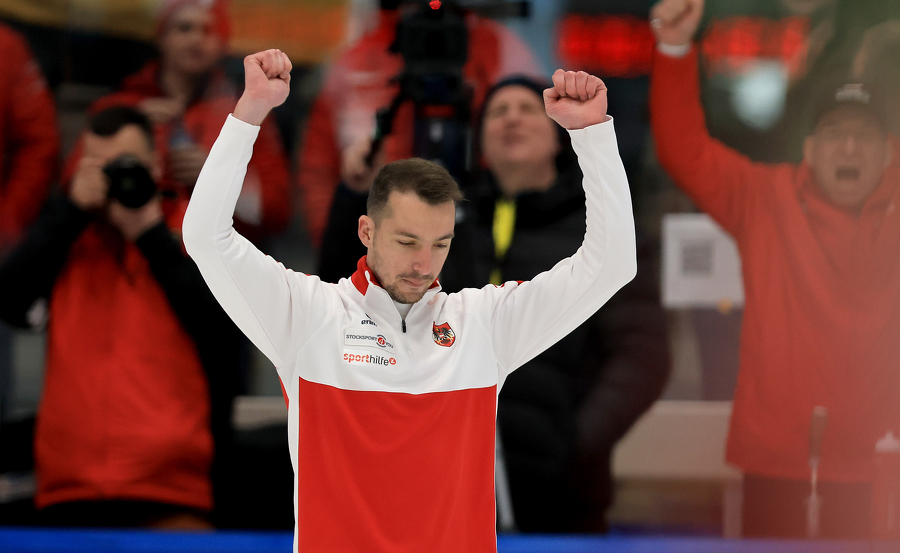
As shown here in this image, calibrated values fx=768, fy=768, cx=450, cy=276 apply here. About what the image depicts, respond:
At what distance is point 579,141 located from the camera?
1.18 metres

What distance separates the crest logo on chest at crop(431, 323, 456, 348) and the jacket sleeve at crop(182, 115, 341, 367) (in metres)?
0.16

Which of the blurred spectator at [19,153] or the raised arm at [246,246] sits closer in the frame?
the raised arm at [246,246]

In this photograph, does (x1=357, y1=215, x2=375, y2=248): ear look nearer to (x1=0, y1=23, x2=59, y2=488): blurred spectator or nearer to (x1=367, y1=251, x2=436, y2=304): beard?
(x1=367, y1=251, x2=436, y2=304): beard

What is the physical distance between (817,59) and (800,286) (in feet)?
2.37

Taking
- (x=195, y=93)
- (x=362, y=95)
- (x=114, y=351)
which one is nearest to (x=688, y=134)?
(x=362, y=95)

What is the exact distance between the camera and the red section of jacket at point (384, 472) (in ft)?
3.84

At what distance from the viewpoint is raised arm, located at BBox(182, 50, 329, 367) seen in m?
1.06

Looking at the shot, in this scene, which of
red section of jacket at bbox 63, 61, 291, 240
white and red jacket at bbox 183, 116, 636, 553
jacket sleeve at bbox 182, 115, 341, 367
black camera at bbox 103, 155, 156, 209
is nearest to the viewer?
jacket sleeve at bbox 182, 115, 341, 367

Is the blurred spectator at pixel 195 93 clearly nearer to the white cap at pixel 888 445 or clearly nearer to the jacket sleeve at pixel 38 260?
the jacket sleeve at pixel 38 260

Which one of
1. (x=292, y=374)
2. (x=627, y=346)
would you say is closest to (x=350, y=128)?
(x=627, y=346)

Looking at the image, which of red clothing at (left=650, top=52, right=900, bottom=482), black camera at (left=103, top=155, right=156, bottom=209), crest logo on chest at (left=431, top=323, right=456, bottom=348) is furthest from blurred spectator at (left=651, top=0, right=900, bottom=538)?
black camera at (left=103, top=155, right=156, bottom=209)

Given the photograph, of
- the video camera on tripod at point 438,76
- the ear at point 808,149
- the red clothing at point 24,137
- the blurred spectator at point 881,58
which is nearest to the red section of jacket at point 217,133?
the red clothing at point 24,137

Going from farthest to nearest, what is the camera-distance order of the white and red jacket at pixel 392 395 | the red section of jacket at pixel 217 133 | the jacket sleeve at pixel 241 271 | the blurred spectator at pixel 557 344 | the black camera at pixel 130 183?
the red section of jacket at pixel 217 133
the blurred spectator at pixel 557 344
the black camera at pixel 130 183
the white and red jacket at pixel 392 395
the jacket sleeve at pixel 241 271

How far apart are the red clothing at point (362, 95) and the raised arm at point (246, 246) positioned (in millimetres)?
1324
